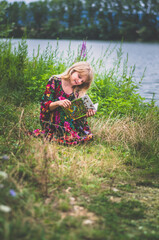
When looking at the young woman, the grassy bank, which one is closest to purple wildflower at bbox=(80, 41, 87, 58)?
the grassy bank

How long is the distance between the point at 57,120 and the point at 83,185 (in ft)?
4.43

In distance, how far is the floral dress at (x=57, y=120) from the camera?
372 centimetres

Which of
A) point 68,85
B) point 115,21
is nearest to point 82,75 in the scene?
point 68,85

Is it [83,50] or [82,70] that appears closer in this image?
[82,70]

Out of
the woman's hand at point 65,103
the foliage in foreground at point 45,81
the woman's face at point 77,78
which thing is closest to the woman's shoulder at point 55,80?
the woman's face at point 77,78

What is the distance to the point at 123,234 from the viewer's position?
6.37 feet

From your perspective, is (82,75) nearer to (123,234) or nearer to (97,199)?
(97,199)

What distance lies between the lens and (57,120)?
3.80m

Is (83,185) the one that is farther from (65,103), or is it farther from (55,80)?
(55,80)

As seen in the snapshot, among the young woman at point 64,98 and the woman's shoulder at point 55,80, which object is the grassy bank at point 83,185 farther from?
the woman's shoulder at point 55,80

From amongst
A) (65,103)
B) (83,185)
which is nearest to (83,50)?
(65,103)

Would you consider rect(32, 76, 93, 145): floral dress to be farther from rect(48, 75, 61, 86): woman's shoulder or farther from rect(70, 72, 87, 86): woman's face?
rect(70, 72, 87, 86): woman's face

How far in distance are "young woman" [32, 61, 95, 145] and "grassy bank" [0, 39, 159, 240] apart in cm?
23

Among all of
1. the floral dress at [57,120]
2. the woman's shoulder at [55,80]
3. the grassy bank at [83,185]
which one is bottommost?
the grassy bank at [83,185]
